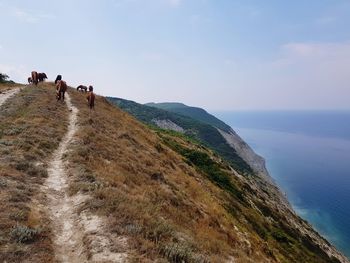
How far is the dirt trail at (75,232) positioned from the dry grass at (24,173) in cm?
42

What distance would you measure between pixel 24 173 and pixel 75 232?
580 centimetres

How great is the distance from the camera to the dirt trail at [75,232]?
10.3 metres

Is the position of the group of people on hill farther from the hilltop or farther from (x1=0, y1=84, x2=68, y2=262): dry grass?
the hilltop

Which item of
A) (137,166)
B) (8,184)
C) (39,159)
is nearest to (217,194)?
(137,166)

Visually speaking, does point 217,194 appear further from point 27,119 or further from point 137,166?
point 27,119

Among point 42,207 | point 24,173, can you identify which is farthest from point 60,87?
point 42,207

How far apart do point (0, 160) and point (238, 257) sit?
1174cm

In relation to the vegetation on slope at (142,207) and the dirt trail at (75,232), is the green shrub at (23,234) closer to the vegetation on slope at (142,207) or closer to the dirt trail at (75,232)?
the dirt trail at (75,232)

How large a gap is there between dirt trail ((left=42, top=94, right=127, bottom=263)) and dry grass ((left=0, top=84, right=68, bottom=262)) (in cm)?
42

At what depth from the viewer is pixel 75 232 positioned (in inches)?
462

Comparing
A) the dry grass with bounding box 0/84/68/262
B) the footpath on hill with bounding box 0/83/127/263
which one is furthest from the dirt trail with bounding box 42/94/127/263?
the dry grass with bounding box 0/84/68/262

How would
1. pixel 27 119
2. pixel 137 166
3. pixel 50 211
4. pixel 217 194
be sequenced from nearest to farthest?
pixel 50 211
pixel 137 166
pixel 27 119
pixel 217 194

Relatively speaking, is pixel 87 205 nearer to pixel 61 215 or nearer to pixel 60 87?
pixel 61 215

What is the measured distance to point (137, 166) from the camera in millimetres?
23375
